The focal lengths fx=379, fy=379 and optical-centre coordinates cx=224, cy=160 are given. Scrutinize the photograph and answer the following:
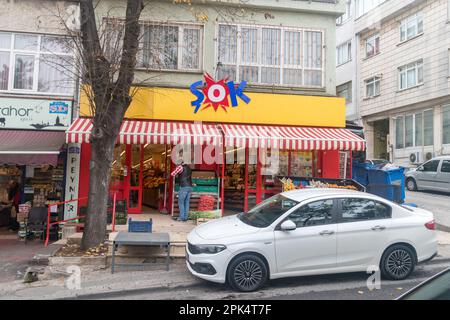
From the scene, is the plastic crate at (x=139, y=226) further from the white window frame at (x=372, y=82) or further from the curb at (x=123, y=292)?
the white window frame at (x=372, y=82)

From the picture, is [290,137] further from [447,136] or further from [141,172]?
[447,136]

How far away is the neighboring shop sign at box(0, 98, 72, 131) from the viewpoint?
11.3m

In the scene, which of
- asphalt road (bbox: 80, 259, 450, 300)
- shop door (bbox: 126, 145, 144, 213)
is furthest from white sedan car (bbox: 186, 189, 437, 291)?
shop door (bbox: 126, 145, 144, 213)

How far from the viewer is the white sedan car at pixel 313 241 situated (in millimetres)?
6156

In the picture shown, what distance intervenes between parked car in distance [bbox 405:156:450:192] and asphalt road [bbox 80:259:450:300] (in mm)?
11589

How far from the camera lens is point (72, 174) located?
11.6 m

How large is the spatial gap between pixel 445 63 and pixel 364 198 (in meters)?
18.4

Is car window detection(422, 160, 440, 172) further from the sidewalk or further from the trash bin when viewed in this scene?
the sidewalk

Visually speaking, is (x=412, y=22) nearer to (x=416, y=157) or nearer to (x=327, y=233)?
(x=416, y=157)

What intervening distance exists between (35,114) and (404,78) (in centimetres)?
2216

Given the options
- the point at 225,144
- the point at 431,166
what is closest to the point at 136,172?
the point at 225,144

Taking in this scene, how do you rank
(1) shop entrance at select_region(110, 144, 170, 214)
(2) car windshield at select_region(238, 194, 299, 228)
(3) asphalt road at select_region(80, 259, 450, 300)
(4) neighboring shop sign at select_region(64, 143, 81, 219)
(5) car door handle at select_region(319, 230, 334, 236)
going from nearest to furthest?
(3) asphalt road at select_region(80, 259, 450, 300), (5) car door handle at select_region(319, 230, 334, 236), (2) car windshield at select_region(238, 194, 299, 228), (4) neighboring shop sign at select_region(64, 143, 81, 219), (1) shop entrance at select_region(110, 144, 170, 214)
